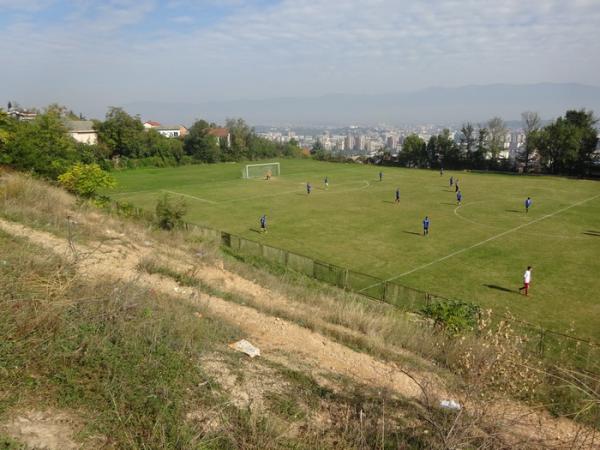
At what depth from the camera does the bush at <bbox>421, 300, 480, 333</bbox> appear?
1391 cm

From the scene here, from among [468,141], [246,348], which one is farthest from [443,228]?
[468,141]

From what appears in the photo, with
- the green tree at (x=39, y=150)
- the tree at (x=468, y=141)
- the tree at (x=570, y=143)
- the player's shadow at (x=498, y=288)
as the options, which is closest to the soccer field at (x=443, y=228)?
the player's shadow at (x=498, y=288)

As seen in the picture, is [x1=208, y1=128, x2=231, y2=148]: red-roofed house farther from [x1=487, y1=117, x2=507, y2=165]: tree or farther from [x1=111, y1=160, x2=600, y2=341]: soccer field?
[x1=487, y1=117, x2=507, y2=165]: tree

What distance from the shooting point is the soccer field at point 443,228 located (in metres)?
21.8

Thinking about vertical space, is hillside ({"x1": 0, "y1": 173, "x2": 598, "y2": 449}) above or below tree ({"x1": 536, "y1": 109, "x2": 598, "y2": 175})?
below

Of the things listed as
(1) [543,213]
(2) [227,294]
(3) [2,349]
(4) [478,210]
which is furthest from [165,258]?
(1) [543,213]

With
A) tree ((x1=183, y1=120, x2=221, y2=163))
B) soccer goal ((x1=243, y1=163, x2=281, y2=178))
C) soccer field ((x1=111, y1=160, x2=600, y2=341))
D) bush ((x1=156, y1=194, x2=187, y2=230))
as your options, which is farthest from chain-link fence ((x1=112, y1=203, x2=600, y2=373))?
tree ((x1=183, y1=120, x2=221, y2=163))

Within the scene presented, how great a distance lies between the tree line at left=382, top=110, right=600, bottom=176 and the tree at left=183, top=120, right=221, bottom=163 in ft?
116

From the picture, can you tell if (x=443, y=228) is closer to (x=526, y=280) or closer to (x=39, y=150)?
(x=526, y=280)

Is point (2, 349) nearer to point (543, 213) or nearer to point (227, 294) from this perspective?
point (227, 294)

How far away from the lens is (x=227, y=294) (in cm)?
1339

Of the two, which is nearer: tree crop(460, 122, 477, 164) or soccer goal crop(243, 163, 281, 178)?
soccer goal crop(243, 163, 281, 178)

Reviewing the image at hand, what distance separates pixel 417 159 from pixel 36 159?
230ft

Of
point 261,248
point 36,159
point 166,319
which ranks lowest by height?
point 261,248
